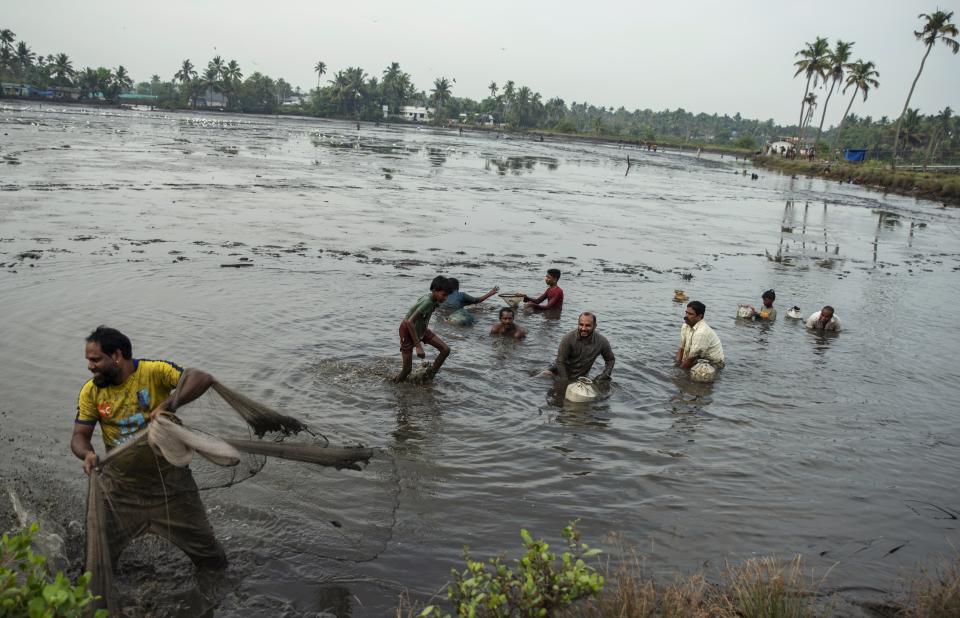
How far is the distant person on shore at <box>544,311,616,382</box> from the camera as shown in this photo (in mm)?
9656

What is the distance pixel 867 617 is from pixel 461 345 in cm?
736

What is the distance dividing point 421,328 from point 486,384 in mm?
1411

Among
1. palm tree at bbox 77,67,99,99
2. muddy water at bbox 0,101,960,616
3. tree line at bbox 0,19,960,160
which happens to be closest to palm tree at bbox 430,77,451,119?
tree line at bbox 0,19,960,160

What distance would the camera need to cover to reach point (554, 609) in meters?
3.91

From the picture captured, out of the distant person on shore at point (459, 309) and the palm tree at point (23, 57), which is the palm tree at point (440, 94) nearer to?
the palm tree at point (23, 57)

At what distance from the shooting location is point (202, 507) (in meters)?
4.91

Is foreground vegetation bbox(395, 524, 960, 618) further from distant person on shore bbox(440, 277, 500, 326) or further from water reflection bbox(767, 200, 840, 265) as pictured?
water reflection bbox(767, 200, 840, 265)

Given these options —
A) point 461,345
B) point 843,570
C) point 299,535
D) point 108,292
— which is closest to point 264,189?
point 108,292

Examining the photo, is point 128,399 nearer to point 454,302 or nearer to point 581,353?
point 581,353

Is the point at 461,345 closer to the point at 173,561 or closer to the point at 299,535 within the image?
the point at 299,535

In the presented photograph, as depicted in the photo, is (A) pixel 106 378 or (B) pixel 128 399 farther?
(B) pixel 128 399

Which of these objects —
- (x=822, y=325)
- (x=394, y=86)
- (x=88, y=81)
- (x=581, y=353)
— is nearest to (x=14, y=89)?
(x=88, y=81)

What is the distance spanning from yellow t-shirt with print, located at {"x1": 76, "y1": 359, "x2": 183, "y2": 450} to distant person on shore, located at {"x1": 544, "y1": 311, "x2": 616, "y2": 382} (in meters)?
6.06

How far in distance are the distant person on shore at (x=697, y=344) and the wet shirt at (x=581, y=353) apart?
5.13 ft
